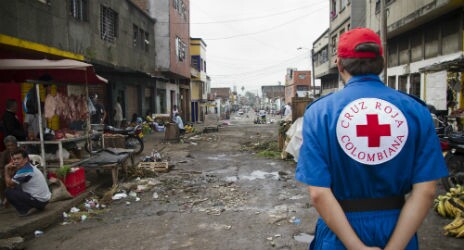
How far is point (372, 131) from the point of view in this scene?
1.83 meters

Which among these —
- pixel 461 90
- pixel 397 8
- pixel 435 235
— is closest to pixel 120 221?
pixel 435 235

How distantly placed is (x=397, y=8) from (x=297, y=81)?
1976 inches

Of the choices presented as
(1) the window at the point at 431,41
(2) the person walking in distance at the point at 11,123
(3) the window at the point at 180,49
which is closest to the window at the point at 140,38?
(3) the window at the point at 180,49

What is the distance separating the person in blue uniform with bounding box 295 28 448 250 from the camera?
5.94 ft

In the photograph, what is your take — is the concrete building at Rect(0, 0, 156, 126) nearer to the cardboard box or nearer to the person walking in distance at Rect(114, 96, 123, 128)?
the person walking in distance at Rect(114, 96, 123, 128)

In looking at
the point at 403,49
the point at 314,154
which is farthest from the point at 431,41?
the point at 314,154

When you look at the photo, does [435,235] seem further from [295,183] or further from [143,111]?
[143,111]

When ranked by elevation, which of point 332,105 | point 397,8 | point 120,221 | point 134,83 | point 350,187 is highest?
point 397,8

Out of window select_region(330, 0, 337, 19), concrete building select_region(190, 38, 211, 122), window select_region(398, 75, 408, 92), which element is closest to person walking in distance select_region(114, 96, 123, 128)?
window select_region(398, 75, 408, 92)

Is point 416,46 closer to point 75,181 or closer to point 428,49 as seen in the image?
point 428,49

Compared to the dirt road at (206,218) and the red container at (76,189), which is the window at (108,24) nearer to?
the dirt road at (206,218)

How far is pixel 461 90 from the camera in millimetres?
11883

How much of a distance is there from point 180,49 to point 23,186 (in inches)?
878

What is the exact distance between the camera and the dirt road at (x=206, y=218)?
16.8 ft
